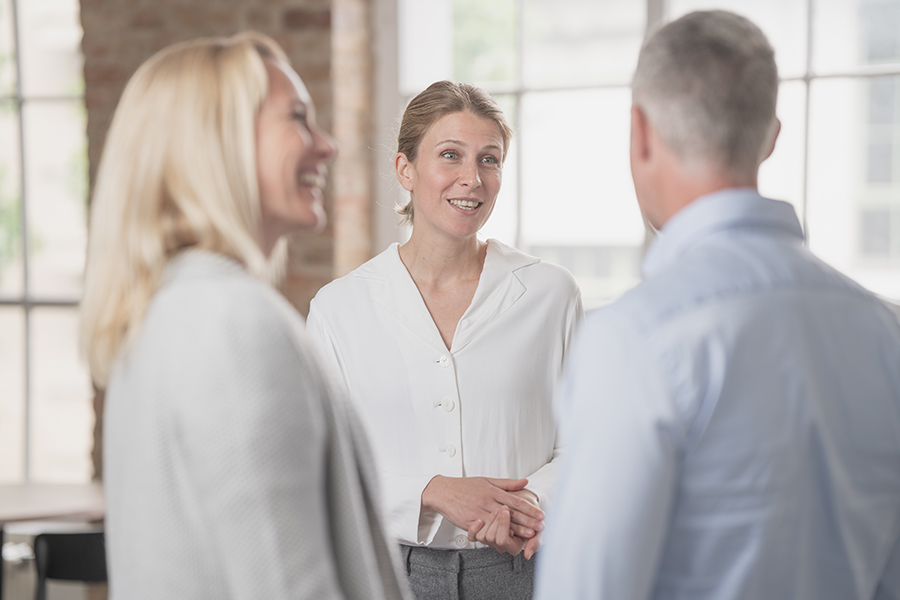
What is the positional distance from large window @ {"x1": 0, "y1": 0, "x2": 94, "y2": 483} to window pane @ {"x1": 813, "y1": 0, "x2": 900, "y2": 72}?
275 cm

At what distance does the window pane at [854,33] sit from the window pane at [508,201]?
3.25ft

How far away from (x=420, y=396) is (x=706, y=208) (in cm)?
90

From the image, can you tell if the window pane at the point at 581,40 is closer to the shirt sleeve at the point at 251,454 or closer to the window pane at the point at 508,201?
the window pane at the point at 508,201

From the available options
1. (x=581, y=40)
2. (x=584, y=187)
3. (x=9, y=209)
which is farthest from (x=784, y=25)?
(x=9, y=209)

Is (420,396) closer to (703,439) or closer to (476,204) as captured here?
(476,204)

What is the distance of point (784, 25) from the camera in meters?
2.51

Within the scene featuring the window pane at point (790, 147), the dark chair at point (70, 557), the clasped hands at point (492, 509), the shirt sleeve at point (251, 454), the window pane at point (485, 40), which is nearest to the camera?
the shirt sleeve at point (251, 454)

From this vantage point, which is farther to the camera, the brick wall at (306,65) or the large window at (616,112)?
the brick wall at (306,65)

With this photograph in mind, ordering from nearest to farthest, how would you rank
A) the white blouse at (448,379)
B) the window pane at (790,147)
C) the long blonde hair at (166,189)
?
the long blonde hair at (166,189), the white blouse at (448,379), the window pane at (790,147)

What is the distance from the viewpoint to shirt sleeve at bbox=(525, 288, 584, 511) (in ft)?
5.18

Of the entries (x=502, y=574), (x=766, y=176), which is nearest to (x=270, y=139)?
(x=502, y=574)

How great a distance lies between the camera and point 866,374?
831 millimetres

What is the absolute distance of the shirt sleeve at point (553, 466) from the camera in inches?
62.2

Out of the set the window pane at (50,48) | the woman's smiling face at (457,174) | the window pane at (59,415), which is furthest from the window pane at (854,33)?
the window pane at (59,415)
